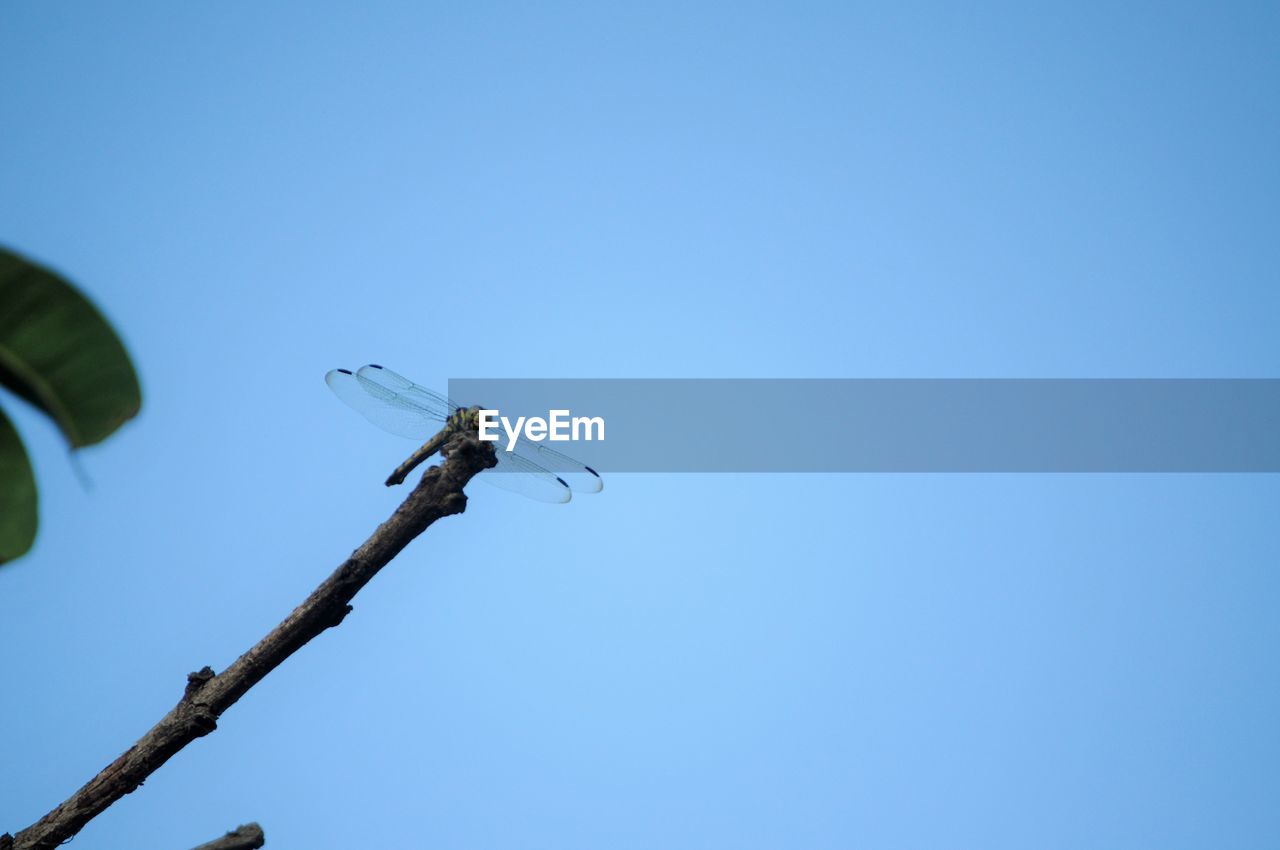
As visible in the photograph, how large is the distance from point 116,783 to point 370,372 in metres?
5.89

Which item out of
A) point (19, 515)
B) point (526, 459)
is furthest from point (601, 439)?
point (19, 515)

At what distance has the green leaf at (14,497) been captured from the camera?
3381 mm

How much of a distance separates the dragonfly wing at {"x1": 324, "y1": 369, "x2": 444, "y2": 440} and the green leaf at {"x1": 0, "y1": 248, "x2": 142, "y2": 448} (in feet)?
21.3

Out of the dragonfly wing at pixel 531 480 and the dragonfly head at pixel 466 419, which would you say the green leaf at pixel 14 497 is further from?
the dragonfly wing at pixel 531 480

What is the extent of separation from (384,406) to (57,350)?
6770 mm

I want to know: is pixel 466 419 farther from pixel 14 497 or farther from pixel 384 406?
pixel 384 406

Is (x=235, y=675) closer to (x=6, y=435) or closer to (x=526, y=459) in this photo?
(x=6, y=435)

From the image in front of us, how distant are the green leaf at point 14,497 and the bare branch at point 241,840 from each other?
221cm

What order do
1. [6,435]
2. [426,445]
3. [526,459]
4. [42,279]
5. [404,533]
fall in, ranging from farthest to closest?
[526,459]
[426,445]
[404,533]
[6,435]
[42,279]

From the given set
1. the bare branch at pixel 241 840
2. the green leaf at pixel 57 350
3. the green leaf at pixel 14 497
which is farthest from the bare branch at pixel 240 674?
the green leaf at pixel 57 350

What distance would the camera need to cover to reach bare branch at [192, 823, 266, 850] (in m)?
4.82

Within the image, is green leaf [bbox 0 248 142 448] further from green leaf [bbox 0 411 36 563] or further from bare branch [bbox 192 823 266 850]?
bare branch [bbox 192 823 266 850]

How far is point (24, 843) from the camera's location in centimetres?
423

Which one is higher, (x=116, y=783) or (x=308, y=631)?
(x=308, y=631)
